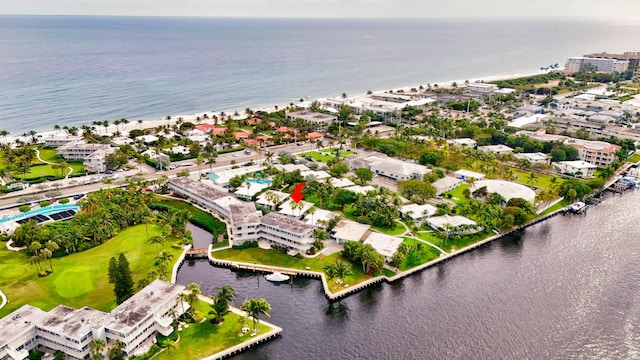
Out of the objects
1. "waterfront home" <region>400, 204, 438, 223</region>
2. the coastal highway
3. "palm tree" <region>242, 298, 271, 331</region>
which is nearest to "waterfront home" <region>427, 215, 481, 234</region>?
"waterfront home" <region>400, 204, 438, 223</region>

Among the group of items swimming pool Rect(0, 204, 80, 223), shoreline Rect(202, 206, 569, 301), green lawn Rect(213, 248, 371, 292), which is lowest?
shoreline Rect(202, 206, 569, 301)

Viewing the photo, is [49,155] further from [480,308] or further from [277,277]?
[480,308]

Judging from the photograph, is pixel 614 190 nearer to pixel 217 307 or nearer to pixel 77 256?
pixel 217 307

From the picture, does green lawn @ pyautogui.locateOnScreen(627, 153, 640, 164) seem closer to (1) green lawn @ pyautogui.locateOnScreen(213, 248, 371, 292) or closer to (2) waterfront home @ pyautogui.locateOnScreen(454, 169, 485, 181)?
(2) waterfront home @ pyautogui.locateOnScreen(454, 169, 485, 181)

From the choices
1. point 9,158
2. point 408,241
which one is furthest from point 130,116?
point 408,241

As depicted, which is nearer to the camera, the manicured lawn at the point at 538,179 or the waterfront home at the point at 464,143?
the manicured lawn at the point at 538,179

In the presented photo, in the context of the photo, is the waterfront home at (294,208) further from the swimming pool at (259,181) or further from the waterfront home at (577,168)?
the waterfront home at (577,168)

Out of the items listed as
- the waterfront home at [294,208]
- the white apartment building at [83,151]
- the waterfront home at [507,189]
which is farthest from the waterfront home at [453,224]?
the white apartment building at [83,151]

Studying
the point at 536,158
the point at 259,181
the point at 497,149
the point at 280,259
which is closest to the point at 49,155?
the point at 259,181
